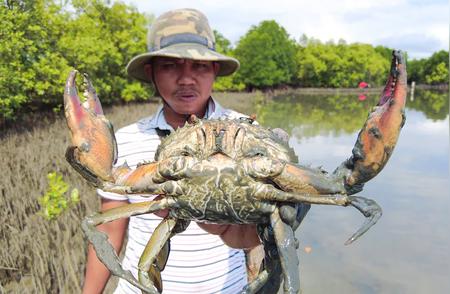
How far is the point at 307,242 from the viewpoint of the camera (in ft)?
29.0

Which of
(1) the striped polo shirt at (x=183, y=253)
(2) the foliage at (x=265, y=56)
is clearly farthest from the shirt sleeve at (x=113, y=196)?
(2) the foliage at (x=265, y=56)

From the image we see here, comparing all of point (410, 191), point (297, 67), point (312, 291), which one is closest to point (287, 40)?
point (297, 67)

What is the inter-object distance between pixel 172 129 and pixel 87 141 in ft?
3.04

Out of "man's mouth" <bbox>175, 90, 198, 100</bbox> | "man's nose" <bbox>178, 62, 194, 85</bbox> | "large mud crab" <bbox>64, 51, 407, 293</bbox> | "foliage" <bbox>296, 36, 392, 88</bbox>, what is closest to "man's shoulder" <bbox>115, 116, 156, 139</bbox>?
"man's mouth" <bbox>175, 90, 198, 100</bbox>

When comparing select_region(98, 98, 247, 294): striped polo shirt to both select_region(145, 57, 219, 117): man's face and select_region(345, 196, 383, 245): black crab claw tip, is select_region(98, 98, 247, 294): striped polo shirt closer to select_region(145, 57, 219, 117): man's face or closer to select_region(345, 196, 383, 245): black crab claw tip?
select_region(145, 57, 219, 117): man's face

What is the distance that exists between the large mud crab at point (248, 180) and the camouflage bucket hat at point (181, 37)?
1145 mm

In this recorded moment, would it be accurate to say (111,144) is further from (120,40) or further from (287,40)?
(287,40)

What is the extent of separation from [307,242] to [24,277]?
557cm

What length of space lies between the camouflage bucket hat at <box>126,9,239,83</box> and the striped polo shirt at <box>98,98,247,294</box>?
1.74 feet

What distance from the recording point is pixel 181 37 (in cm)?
339

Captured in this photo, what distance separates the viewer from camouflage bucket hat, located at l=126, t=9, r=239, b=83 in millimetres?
3252

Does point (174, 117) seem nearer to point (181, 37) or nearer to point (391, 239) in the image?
point (181, 37)

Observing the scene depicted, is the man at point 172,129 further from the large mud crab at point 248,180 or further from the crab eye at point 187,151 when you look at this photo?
the crab eye at point 187,151

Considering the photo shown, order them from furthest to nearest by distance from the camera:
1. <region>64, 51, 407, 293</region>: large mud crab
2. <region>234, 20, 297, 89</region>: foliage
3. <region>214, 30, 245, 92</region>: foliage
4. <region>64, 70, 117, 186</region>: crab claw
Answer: <region>234, 20, 297, 89</region>: foliage
<region>214, 30, 245, 92</region>: foliage
<region>64, 70, 117, 186</region>: crab claw
<region>64, 51, 407, 293</region>: large mud crab
